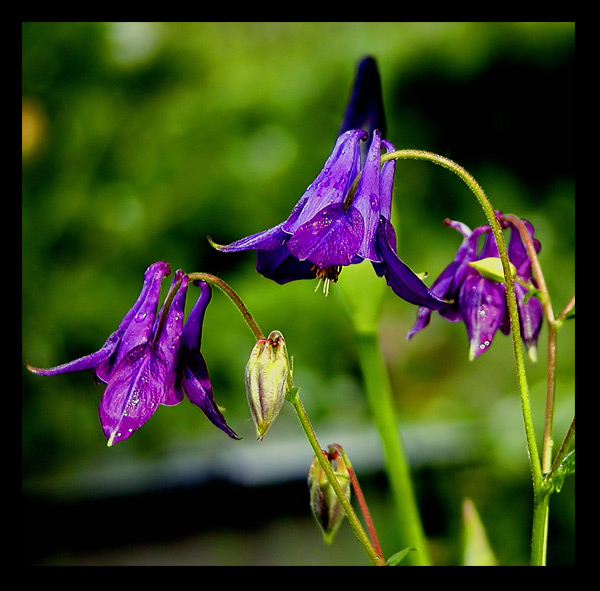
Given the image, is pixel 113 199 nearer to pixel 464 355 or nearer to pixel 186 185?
pixel 186 185

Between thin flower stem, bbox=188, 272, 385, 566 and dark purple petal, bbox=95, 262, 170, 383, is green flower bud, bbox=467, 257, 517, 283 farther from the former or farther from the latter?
dark purple petal, bbox=95, 262, 170, 383

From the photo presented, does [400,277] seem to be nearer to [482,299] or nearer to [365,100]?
[482,299]

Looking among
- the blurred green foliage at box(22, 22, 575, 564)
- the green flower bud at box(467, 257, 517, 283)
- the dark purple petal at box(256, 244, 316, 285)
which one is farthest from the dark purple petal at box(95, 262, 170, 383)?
the blurred green foliage at box(22, 22, 575, 564)

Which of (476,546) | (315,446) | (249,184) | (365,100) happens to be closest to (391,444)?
(476,546)

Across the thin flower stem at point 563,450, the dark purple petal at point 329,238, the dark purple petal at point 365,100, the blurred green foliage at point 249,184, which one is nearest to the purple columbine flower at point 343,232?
the dark purple petal at point 329,238

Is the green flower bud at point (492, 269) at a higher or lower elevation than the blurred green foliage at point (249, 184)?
lower

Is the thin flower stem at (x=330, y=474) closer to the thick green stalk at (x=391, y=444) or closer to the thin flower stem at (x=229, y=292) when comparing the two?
the thin flower stem at (x=229, y=292)
